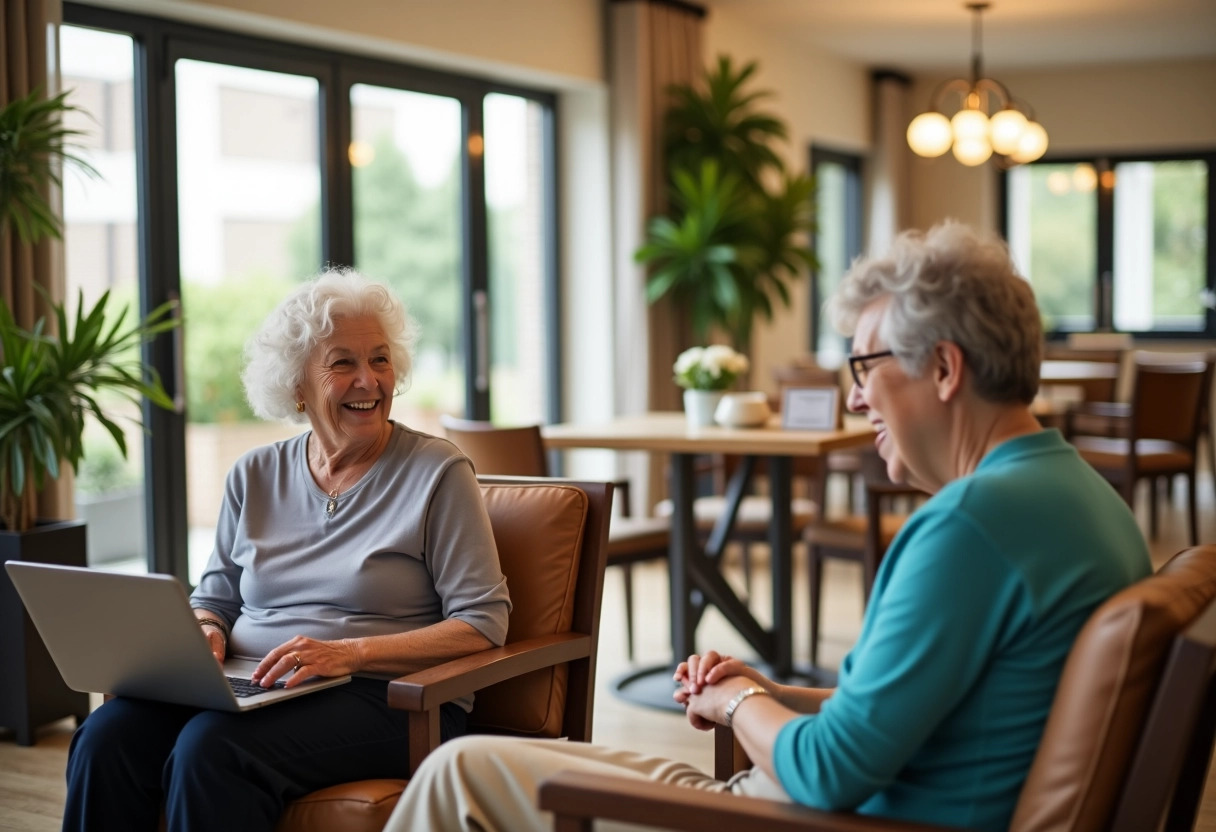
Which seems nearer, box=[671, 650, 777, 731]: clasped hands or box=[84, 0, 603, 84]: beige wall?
box=[671, 650, 777, 731]: clasped hands

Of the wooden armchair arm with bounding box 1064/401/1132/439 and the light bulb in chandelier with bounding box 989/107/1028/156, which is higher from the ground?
the light bulb in chandelier with bounding box 989/107/1028/156

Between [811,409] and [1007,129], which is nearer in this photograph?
[811,409]

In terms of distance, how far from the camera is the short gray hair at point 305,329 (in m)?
2.52

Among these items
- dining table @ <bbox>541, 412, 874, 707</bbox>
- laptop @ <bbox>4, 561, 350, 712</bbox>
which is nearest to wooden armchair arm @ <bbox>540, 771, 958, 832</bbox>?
laptop @ <bbox>4, 561, 350, 712</bbox>

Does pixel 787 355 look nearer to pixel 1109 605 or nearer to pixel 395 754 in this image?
pixel 395 754

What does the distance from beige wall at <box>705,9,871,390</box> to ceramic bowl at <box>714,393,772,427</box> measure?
149 inches

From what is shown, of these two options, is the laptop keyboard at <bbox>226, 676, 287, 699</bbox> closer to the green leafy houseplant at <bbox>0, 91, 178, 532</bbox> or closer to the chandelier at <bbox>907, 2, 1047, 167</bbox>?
the green leafy houseplant at <bbox>0, 91, 178, 532</bbox>

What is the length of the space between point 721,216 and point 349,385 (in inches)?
173

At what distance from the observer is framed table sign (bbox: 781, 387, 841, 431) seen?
427 cm

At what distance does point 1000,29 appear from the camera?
27.6ft

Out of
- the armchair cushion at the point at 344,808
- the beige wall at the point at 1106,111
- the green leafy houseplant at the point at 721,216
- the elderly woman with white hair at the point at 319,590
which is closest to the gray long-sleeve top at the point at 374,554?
the elderly woman with white hair at the point at 319,590

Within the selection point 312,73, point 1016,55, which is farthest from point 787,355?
point 312,73

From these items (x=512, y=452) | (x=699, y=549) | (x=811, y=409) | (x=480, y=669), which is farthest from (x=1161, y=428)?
(x=480, y=669)

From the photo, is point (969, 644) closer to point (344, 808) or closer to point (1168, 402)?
point (344, 808)
